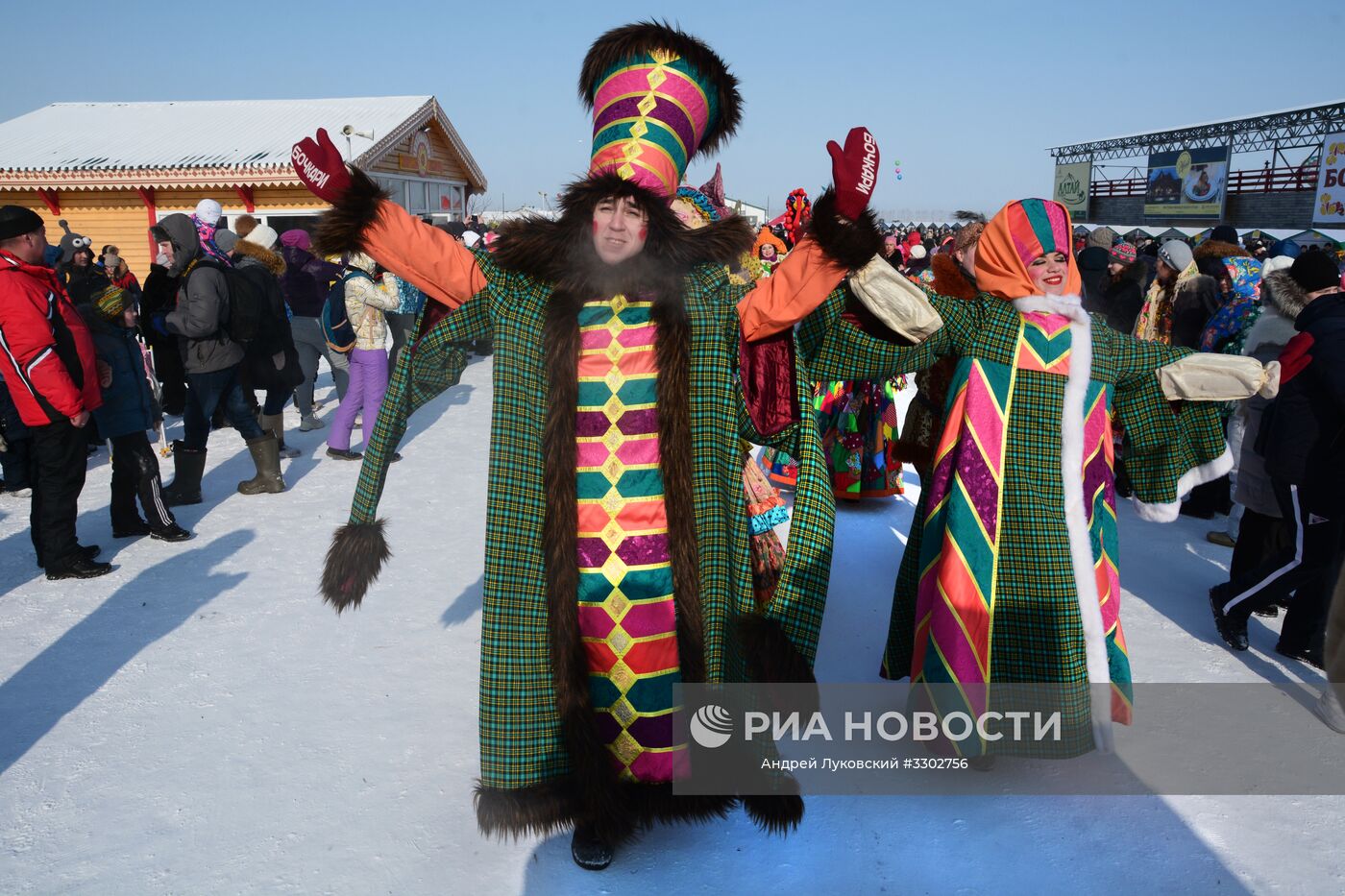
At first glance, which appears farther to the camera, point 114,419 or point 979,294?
point 114,419

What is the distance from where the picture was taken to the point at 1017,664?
2.86 m

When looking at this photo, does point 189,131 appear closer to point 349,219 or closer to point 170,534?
point 170,534

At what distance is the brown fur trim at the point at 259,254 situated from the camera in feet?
20.8

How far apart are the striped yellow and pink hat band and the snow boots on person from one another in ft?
16.2

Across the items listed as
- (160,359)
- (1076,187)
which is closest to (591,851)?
(160,359)

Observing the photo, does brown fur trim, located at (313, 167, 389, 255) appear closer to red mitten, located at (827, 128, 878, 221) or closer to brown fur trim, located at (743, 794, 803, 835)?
red mitten, located at (827, 128, 878, 221)

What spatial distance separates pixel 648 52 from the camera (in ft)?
8.20

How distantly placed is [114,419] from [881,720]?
178 inches

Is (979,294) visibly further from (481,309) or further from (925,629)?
(481,309)

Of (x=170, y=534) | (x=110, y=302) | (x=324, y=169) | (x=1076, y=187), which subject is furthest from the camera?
(x=1076, y=187)

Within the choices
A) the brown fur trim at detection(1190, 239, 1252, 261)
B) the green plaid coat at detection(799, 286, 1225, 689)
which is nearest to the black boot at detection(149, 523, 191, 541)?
the green plaid coat at detection(799, 286, 1225, 689)

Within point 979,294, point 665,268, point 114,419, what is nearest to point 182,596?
point 114,419

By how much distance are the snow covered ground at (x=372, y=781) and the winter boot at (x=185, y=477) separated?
3.51 feet

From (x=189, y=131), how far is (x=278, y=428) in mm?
14100
